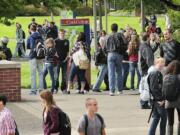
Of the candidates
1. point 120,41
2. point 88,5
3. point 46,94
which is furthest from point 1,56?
point 88,5

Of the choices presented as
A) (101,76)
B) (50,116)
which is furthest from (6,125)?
(101,76)

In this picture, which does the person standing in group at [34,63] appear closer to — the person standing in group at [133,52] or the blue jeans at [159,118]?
the person standing in group at [133,52]

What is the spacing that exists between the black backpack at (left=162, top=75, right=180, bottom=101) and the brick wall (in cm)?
648

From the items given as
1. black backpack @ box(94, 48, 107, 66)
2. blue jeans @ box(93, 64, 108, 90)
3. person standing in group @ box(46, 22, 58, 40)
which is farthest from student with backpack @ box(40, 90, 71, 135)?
person standing in group @ box(46, 22, 58, 40)

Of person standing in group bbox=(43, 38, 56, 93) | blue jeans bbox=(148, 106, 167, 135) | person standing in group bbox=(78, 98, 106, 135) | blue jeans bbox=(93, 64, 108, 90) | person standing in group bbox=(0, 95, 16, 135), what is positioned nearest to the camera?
person standing in group bbox=(78, 98, 106, 135)

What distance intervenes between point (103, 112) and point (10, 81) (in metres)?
2.96

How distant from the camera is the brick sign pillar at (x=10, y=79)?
57.1 ft

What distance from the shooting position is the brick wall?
Answer: 685 inches

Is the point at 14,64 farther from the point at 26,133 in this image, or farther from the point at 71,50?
the point at 26,133

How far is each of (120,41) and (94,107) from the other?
9712mm

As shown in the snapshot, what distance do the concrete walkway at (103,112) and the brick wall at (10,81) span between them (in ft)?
1.13

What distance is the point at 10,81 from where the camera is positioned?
57.2 ft

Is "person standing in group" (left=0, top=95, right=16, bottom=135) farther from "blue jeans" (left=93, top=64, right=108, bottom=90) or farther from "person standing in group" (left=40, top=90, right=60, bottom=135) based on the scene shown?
"blue jeans" (left=93, top=64, right=108, bottom=90)

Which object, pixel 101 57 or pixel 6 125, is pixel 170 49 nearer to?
pixel 101 57
